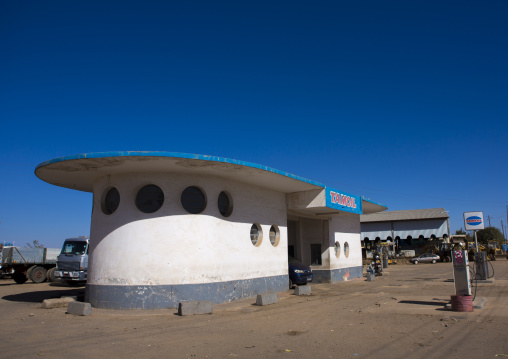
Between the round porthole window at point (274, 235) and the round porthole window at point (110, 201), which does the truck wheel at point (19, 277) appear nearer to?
the round porthole window at point (110, 201)

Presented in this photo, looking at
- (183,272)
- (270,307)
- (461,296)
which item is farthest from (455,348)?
(183,272)

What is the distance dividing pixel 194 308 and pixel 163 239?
2547 mm

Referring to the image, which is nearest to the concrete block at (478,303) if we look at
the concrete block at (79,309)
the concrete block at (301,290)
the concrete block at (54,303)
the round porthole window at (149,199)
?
the concrete block at (301,290)

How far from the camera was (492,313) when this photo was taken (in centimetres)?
1016

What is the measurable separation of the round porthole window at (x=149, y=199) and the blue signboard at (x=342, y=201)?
7895 mm

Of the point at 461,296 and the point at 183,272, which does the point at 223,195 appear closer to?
the point at 183,272

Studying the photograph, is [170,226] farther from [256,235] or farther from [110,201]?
[256,235]

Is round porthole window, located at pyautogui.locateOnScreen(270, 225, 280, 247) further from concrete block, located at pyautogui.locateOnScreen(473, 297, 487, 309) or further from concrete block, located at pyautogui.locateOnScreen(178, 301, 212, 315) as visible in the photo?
concrete block, located at pyautogui.locateOnScreen(473, 297, 487, 309)

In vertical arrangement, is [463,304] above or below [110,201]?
below

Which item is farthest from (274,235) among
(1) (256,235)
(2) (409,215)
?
(2) (409,215)

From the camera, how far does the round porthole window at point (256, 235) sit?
51.9 ft

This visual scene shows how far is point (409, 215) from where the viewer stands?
5538cm

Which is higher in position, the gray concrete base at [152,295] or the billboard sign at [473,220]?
the billboard sign at [473,220]

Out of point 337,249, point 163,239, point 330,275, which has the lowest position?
point 330,275
